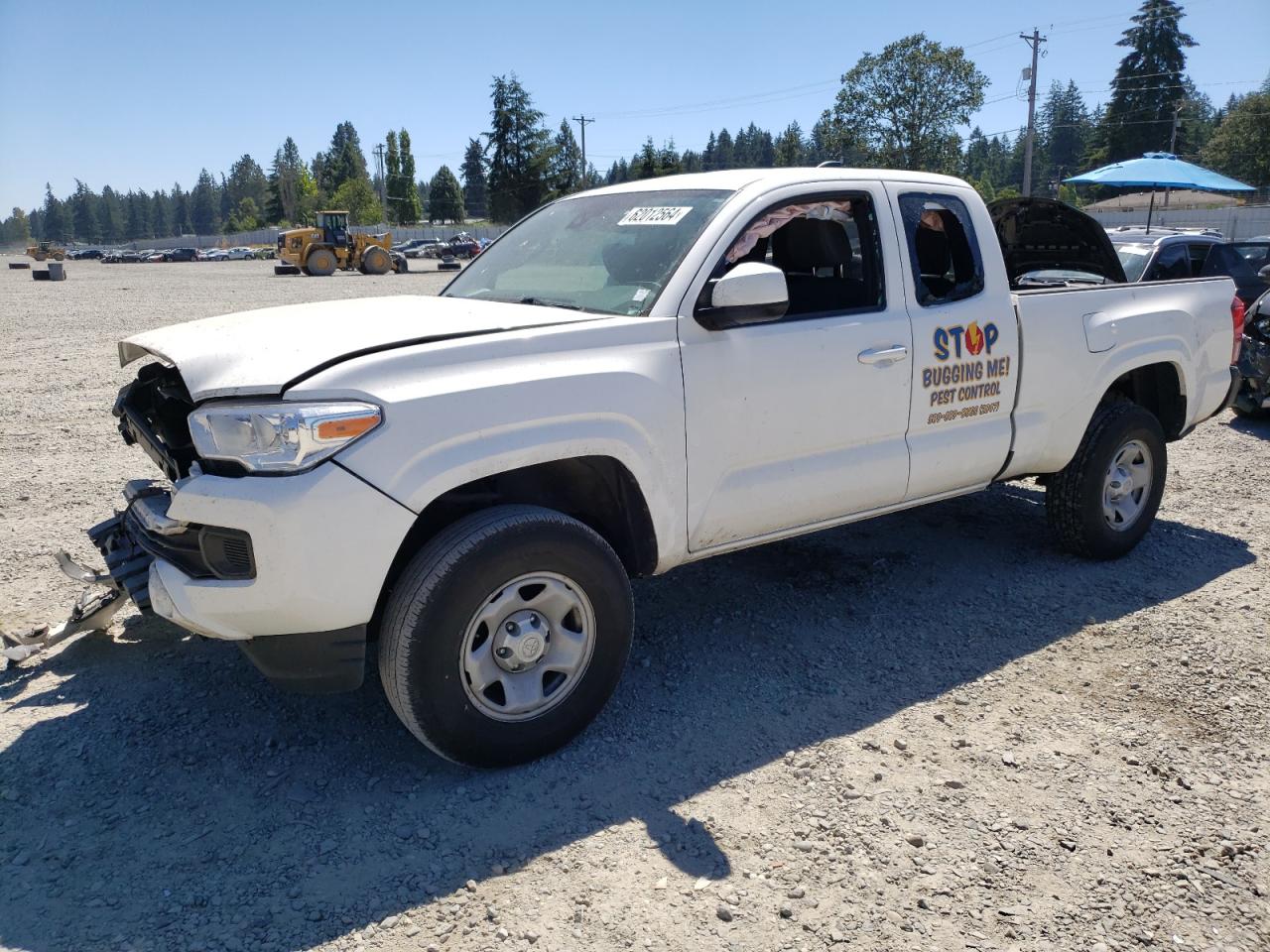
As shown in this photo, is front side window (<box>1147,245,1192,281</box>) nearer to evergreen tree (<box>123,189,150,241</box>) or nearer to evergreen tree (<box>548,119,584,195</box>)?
evergreen tree (<box>548,119,584,195</box>)

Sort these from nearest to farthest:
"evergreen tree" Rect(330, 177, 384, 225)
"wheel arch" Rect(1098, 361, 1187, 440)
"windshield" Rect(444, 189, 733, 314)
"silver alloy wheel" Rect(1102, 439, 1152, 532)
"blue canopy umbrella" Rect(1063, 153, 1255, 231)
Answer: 1. "windshield" Rect(444, 189, 733, 314)
2. "silver alloy wheel" Rect(1102, 439, 1152, 532)
3. "wheel arch" Rect(1098, 361, 1187, 440)
4. "blue canopy umbrella" Rect(1063, 153, 1255, 231)
5. "evergreen tree" Rect(330, 177, 384, 225)

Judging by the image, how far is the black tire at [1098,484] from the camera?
5.01 meters

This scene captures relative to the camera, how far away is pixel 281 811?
3.07 meters

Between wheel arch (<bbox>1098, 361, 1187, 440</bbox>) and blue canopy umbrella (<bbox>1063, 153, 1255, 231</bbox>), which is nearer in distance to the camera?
wheel arch (<bbox>1098, 361, 1187, 440</bbox>)

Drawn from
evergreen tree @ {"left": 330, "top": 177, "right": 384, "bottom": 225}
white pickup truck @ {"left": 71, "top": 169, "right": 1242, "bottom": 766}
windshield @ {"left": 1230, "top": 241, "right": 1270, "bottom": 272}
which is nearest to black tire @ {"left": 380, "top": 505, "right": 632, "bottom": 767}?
white pickup truck @ {"left": 71, "top": 169, "right": 1242, "bottom": 766}

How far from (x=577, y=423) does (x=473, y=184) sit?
13855cm

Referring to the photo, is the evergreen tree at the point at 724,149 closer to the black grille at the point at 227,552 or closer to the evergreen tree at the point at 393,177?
the evergreen tree at the point at 393,177

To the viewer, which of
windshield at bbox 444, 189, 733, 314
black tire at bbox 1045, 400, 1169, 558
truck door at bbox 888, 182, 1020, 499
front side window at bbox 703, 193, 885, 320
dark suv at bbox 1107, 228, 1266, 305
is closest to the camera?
windshield at bbox 444, 189, 733, 314

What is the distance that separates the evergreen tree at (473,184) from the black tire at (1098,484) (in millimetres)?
127145

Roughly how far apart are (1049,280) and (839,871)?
474 cm

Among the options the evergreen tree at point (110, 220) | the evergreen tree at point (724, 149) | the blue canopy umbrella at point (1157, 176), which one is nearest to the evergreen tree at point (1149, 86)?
the blue canopy umbrella at point (1157, 176)

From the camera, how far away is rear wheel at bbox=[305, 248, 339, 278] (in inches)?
1508

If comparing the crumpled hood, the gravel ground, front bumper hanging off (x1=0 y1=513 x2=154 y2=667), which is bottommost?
the gravel ground

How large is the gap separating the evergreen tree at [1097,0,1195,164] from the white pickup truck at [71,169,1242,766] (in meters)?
80.1
